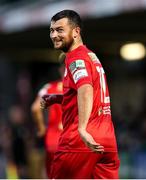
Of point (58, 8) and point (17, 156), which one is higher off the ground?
point (58, 8)

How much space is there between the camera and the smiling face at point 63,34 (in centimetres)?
695

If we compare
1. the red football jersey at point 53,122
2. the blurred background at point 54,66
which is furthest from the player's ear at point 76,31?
the blurred background at point 54,66

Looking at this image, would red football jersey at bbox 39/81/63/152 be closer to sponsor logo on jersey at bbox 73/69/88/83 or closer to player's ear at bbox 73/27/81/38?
player's ear at bbox 73/27/81/38

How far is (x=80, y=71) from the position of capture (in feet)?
22.1

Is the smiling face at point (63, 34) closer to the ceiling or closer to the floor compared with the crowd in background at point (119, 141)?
closer to the ceiling

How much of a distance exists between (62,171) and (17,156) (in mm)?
9327

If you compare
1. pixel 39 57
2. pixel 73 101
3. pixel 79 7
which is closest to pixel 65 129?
pixel 73 101

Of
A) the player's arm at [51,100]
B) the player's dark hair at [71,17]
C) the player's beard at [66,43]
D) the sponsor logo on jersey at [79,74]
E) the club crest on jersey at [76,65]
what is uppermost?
the player's dark hair at [71,17]

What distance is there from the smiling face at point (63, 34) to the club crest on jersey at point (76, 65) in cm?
23

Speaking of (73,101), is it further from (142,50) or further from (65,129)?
(142,50)

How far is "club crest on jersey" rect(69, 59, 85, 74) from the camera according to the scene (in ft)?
22.2

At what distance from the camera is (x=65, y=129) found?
7156 mm

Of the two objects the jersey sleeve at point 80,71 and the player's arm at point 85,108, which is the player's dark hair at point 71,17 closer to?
the jersey sleeve at point 80,71

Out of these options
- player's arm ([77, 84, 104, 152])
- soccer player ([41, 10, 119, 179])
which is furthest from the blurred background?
player's arm ([77, 84, 104, 152])
